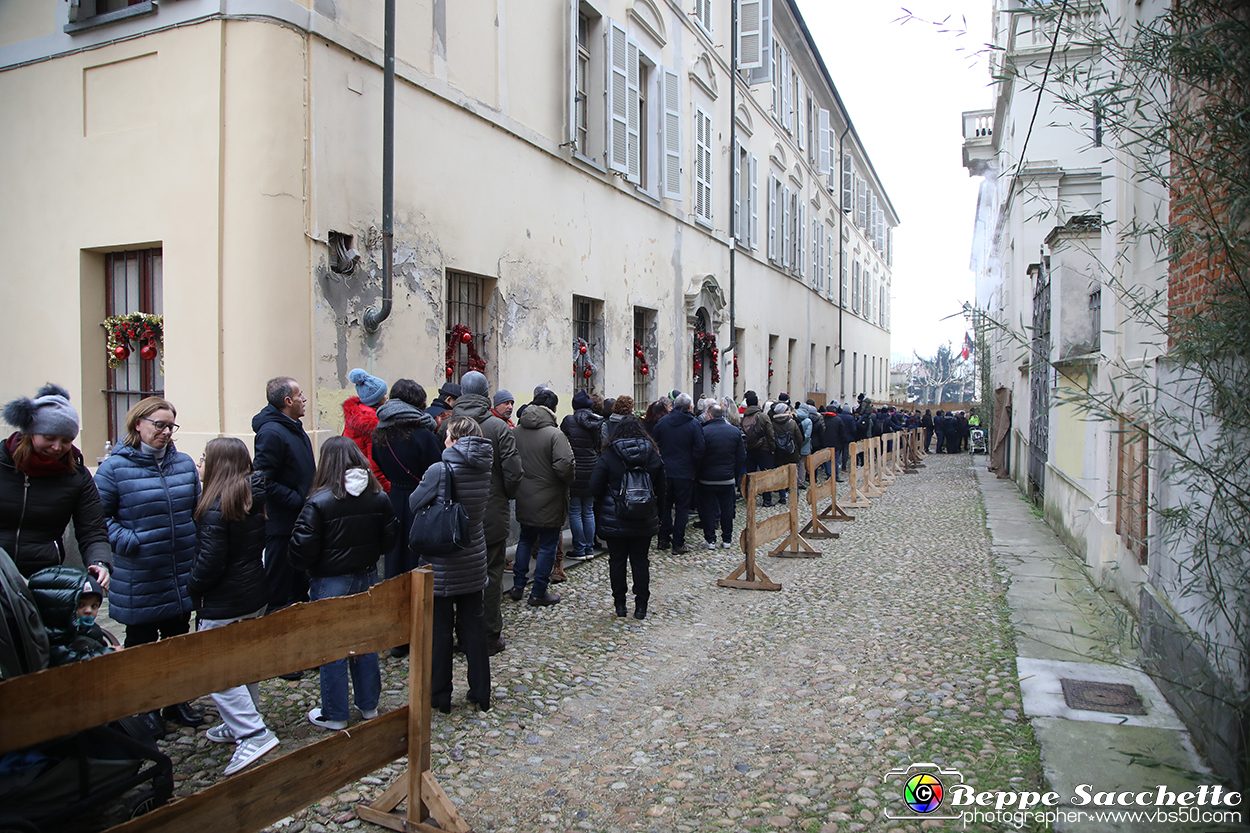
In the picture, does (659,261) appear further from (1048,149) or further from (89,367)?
(89,367)

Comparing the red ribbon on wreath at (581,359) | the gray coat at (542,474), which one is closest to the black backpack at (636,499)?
the gray coat at (542,474)

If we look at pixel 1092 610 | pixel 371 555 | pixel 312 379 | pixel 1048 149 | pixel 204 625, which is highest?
pixel 1048 149

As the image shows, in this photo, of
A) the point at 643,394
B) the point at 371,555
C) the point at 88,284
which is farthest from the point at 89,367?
the point at 643,394

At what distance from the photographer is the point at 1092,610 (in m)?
6.57

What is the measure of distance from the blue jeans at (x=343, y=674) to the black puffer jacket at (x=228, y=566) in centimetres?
31

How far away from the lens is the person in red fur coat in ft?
18.9

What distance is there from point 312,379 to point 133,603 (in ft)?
9.93

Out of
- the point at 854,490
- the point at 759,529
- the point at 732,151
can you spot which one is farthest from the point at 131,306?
the point at 732,151

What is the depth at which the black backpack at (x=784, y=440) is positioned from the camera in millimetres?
13380

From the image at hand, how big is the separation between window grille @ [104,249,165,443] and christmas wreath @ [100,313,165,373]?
0.07 meters

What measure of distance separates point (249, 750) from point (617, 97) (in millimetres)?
10266

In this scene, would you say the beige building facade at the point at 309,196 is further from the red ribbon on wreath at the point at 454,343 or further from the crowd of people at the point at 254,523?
the crowd of people at the point at 254,523

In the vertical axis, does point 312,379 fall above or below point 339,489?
above

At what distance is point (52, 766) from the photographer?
3090mm
